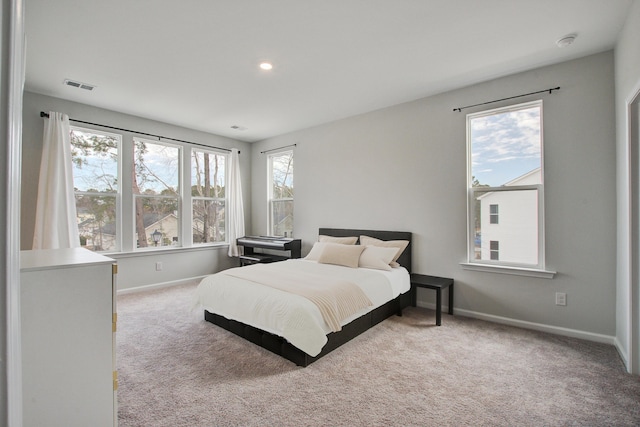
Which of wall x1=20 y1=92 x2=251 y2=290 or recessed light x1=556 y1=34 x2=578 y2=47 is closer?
recessed light x1=556 y1=34 x2=578 y2=47

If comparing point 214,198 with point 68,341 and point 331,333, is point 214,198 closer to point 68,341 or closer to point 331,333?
point 331,333

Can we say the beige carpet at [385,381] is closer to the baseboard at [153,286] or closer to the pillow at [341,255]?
the pillow at [341,255]

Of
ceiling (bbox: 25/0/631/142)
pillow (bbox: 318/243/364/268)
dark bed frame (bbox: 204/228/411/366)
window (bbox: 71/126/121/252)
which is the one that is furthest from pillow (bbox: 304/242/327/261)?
window (bbox: 71/126/121/252)

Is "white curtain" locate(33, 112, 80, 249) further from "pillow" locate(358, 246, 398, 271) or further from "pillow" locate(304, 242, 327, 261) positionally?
"pillow" locate(358, 246, 398, 271)

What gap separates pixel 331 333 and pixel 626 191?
102 inches

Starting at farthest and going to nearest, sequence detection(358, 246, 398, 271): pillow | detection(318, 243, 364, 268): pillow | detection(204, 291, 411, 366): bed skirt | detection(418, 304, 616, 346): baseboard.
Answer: detection(318, 243, 364, 268): pillow < detection(358, 246, 398, 271): pillow < detection(418, 304, 616, 346): baseboard < detection(204, 291, 411, 366): bed skirt

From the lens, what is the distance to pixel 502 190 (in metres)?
3.38

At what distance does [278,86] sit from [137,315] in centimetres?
314

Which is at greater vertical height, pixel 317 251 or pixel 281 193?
pixel 281 193

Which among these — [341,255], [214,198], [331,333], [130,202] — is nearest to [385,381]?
[331,333]

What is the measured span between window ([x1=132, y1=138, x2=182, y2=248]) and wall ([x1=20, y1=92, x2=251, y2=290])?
0.64 feet

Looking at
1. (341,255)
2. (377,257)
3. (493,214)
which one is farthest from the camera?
(341,255)

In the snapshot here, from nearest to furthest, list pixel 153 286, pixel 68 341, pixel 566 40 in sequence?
pixel 68 341 < pixel 566 40 < pixel 153 286

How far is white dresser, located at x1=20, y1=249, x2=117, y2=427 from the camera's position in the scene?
1.29m
